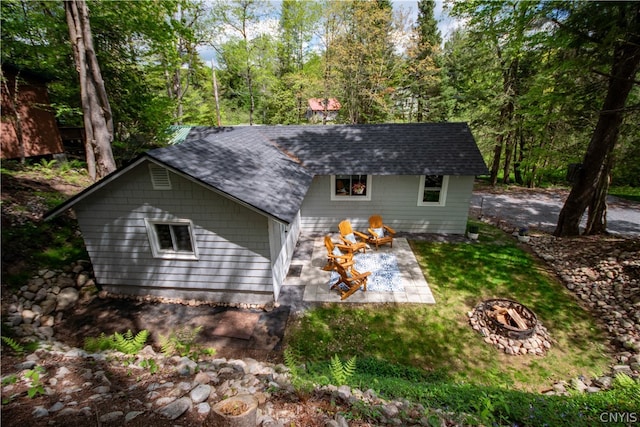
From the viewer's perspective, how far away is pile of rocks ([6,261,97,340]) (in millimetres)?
5613

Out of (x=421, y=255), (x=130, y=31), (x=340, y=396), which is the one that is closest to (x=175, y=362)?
(x=340, y=396)

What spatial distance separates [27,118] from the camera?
1212cm

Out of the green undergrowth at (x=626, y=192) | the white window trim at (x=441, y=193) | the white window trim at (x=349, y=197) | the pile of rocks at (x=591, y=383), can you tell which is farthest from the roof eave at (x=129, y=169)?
the green undergrowth at (x=626, y=192)

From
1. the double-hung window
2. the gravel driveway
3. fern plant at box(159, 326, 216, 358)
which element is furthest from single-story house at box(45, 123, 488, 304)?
the gravel driveway

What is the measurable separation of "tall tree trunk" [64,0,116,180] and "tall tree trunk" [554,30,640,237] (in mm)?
15765

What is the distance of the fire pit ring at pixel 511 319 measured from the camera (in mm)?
5676

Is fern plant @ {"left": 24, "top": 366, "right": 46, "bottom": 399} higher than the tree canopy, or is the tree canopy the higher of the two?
the tree canopy

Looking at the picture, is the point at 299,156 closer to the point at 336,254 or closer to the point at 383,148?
the point at 383,148

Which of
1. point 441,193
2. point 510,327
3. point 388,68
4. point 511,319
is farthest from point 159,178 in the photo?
point 388,68

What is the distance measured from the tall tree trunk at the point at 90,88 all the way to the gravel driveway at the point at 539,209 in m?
17.2

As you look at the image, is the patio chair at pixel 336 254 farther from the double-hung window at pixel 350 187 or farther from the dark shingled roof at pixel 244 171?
the double-hung window at pixel 350 187

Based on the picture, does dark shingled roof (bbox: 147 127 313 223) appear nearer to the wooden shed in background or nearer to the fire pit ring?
the fire pit ring

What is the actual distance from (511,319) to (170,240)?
8540mm

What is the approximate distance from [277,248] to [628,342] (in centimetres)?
790
